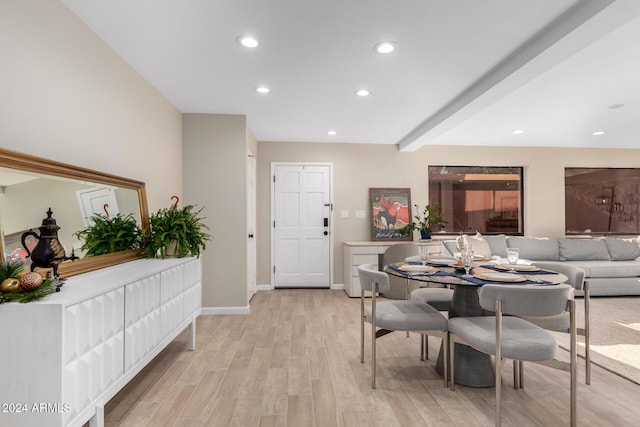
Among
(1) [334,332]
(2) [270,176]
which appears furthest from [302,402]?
(2) [270,176]

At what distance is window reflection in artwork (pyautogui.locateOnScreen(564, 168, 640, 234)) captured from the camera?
21.1 feet

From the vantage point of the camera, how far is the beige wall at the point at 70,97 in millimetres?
1807

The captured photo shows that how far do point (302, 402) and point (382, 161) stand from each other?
4484 mm

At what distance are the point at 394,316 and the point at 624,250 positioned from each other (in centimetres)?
538

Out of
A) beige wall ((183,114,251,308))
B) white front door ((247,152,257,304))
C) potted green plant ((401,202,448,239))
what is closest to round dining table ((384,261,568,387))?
beige wall ((183,114,251,308))

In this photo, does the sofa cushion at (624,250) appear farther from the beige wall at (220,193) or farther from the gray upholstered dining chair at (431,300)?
the beige wall at (220,193)

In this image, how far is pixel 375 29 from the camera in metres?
2.43

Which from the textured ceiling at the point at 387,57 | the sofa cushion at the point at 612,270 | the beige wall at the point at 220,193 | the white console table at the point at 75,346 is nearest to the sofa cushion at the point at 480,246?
the sofa cushion at the point at 612,270

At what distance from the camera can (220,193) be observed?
14.4ft

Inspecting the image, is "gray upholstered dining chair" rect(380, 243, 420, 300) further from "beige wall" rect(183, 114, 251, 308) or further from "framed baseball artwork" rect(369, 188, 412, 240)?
"beige wall" rect(183, 114, 251, 308)

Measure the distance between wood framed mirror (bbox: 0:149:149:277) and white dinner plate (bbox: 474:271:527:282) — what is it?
261 centimetres

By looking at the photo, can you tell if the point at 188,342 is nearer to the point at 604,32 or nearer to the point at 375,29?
the point at 375,29

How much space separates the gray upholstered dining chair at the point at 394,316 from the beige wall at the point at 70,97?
2.19 m

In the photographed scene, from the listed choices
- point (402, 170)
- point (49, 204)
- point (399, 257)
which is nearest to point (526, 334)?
point (49, 204)
